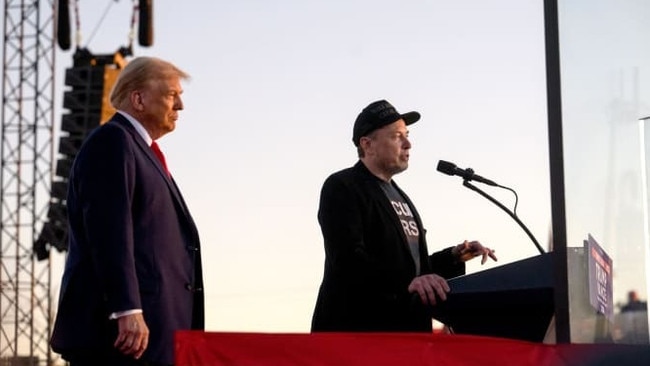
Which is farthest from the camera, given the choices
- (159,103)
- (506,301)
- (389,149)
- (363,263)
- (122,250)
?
(389,149)

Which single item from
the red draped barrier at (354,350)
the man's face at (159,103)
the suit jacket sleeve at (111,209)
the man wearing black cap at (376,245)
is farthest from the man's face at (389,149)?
the red draped barrier at (354,350)

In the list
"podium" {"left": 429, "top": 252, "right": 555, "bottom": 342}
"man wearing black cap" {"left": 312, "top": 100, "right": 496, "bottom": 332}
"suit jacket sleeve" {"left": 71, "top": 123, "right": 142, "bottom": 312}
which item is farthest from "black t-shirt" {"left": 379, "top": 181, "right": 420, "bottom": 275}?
Answer: "suit jacket sleeve" {"left": 71, "top": 123, "right": 142, "bottom": 312}

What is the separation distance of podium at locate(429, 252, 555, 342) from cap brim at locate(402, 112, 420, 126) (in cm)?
117

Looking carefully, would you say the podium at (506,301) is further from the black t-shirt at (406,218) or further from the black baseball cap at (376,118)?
the black baseball cap at (376,118)

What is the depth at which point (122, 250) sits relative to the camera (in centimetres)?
299

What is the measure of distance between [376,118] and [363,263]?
724mm

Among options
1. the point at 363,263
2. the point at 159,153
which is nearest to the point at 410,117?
the point at 363,263

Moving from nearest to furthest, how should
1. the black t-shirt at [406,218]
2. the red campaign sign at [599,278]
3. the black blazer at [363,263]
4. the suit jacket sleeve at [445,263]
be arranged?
the red campaign sign at [599,278] → the black blazer at [363,263] → the black t-shirt at [406,218] → the suit jacket sleeve at [445,263]

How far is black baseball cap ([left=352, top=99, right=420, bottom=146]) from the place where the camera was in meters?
4.38

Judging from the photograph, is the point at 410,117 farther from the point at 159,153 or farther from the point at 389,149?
the point at 159,153

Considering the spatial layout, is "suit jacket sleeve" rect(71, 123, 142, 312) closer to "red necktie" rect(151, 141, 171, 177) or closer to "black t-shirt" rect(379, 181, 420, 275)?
"red necktie" rect(151, 141, 171, 177)

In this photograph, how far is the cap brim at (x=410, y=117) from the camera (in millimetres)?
4434

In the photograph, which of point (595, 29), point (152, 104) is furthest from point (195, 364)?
point (595, 29)

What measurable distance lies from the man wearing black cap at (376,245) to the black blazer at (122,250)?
72 cm
